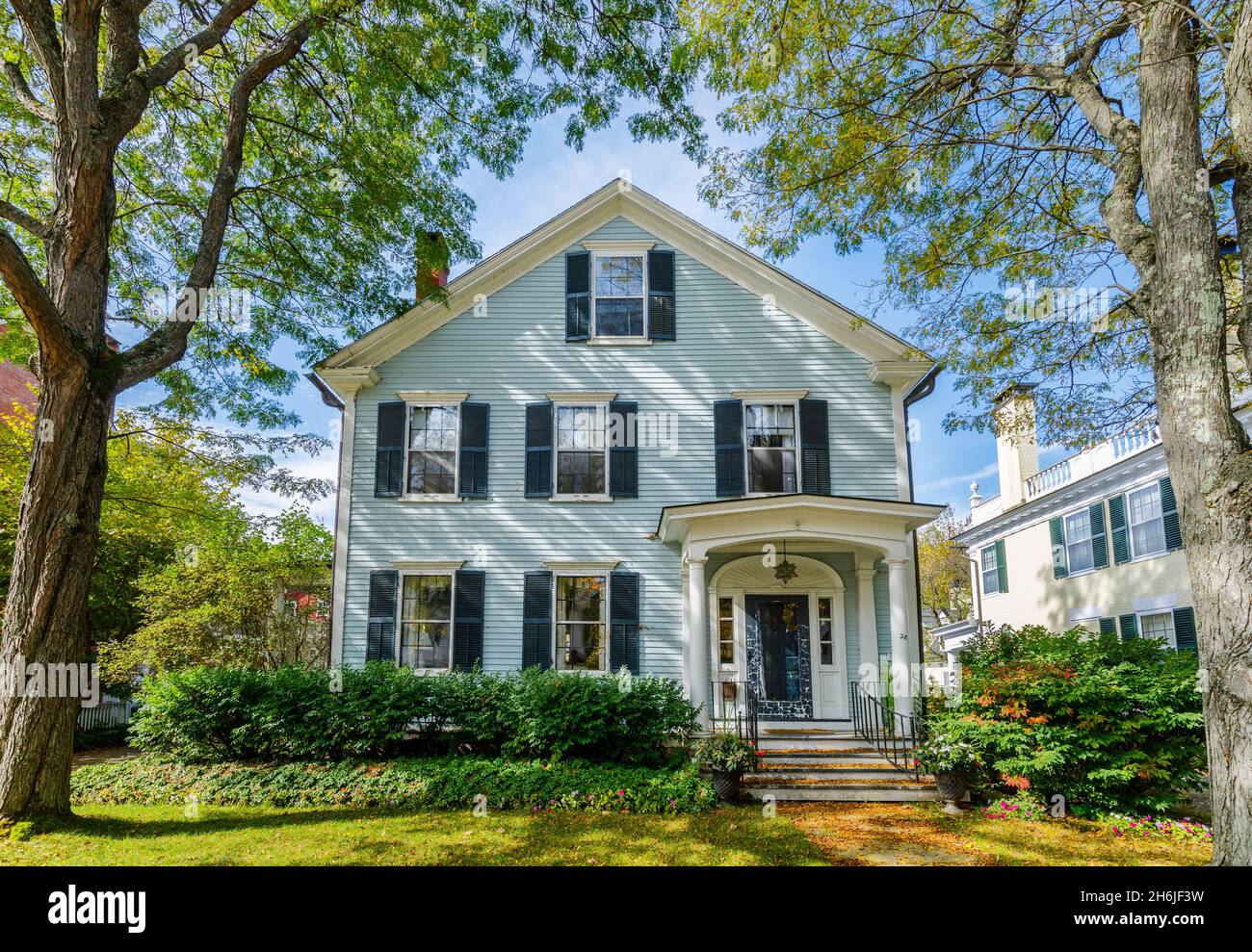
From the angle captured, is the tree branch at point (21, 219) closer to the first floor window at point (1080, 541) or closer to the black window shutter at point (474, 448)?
the black window shutter at point (474, 448)

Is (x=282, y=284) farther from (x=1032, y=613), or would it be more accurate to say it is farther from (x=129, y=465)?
(x=1032, y=613)

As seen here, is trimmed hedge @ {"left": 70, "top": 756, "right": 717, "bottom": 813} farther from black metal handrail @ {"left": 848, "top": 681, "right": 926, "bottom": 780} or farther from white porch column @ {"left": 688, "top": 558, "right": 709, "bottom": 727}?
black metal handrail @ {"left": 848, "top": 681, "right": 926, "bottom": 780}

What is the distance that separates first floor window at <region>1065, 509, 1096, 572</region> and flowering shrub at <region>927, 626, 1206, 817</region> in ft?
28.5

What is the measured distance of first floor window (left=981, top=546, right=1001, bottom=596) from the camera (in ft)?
66.8

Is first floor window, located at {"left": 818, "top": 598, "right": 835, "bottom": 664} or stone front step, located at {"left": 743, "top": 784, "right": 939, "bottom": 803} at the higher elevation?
first floor window, located at {"left": 818, "top": 598, "right": 835, "bottom": 664}

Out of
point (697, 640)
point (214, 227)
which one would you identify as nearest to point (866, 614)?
point (697, 640)

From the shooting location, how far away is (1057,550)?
17562 millimetres

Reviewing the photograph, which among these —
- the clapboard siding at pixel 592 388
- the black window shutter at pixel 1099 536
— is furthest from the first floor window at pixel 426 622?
the black window shutter at pixel 1099 536

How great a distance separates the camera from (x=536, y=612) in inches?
451

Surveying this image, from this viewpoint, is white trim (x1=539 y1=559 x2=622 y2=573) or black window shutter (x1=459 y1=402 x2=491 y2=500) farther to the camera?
black window shutter (x1=459 y1=402 x2=491 y2=500)

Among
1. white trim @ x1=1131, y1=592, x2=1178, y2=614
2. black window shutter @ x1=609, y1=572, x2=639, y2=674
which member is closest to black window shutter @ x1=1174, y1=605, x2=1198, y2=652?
white trim @ x1=1131, y1=592, x2=1178, y2=614

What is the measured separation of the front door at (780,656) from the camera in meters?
11.2
